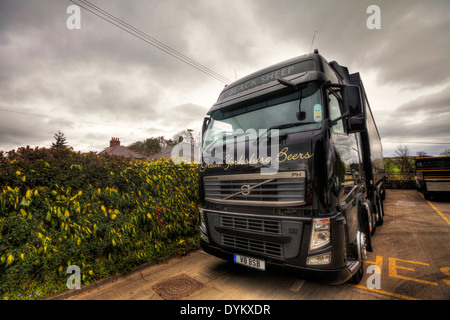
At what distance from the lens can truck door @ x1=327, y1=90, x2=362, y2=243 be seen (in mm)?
2430

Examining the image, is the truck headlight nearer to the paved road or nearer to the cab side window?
the paved road

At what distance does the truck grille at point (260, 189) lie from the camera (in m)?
2.31

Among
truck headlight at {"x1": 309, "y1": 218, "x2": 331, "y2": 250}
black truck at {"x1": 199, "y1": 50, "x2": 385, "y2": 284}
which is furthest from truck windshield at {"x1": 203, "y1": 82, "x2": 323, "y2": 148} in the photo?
truck headlight at {"x1": 309, "y1": 218, "x2": 331, "y2": 250}

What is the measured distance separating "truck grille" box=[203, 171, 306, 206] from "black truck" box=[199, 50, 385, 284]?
0.5 inches

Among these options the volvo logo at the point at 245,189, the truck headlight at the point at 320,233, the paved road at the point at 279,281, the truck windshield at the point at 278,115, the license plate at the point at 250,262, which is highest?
the truck windshield at the point at 278,115

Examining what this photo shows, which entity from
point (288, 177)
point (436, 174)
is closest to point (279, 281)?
point (288, 177)

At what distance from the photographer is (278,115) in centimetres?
280

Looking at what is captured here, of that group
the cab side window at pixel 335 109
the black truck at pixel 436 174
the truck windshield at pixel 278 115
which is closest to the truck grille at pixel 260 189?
the truck windshield at pixel 278 115

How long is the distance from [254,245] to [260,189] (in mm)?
768

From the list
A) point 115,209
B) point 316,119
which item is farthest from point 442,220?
point 115,209

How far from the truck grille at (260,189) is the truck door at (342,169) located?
407 mm

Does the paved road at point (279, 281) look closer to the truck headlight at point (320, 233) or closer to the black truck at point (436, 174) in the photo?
the truck headlight at point (320, 233)

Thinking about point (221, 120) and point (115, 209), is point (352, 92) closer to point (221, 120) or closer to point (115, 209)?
point (221, 120)

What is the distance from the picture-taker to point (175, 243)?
4383 mm
